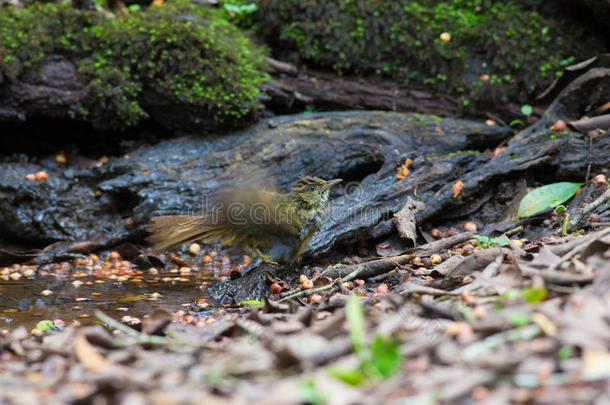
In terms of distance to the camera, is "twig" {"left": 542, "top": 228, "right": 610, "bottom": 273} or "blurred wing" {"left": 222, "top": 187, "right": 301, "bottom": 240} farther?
"blurred wing" {"left": 222, "top": 187, "right": 301, "bottom": 240}

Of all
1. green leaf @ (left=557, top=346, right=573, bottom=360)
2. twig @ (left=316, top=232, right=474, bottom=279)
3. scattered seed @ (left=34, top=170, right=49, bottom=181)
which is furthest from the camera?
scattered seed @ (left=34, top=170, right=49, bottom=181)

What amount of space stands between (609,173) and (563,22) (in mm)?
3058

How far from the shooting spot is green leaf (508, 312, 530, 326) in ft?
6.22

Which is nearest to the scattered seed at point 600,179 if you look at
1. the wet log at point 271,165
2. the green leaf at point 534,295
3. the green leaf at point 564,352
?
the wet log at point 271,165

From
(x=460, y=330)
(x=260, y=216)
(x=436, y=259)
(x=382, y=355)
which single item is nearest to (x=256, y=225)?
(x=260, y=216)

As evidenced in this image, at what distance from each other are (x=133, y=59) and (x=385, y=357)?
557 cm

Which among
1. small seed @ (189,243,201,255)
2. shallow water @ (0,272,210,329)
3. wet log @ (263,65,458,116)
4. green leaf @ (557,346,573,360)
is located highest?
wet log @ (263,65,458,116)

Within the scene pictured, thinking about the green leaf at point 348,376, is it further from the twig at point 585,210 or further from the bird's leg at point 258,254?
the bird's leg at point 258,254

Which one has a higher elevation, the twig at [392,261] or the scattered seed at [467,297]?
the scattered seed at [467,297]

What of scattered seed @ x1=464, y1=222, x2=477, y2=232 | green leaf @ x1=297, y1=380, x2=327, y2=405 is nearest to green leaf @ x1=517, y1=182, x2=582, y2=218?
scattered seed @ x1=464, y1=222, x2=477, y2=232

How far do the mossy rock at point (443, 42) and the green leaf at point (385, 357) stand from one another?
571cm

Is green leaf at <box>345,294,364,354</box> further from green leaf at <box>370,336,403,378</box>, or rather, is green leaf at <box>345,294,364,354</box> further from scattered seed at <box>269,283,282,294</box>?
scattered seed at <box>269,283,282,294</box>

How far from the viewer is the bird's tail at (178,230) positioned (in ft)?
15.4

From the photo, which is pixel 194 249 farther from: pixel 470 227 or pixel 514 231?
pixel 514 231
